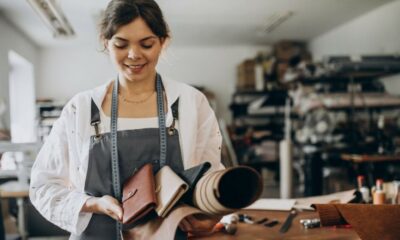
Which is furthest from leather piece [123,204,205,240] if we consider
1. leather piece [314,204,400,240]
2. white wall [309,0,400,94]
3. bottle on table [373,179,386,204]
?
Result: white wall [309,0,400,94]

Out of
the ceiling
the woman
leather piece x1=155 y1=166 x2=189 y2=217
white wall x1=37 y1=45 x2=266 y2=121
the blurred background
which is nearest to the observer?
leather piece x1=155 y1=166 x2=189 y2=217

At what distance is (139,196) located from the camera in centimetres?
93

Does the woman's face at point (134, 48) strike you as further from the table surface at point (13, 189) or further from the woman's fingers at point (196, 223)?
the table surface at point (13, 189)

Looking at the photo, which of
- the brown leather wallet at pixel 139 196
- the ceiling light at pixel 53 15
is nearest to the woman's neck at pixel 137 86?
the brown leather wallet at pixel 139 196

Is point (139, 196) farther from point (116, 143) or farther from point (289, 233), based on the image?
point (289, 233)

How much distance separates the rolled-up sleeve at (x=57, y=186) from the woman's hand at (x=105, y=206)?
0.03 metres

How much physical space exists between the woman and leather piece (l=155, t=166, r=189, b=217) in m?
0.17

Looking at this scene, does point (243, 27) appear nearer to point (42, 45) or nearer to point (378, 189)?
point (42, 45)

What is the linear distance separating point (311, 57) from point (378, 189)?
653cm

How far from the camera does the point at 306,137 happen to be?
4680 millimetres

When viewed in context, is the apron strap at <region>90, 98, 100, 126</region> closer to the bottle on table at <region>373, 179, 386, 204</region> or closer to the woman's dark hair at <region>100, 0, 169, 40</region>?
the woman's dark hair at <region>100, 0, 169, 40</region>

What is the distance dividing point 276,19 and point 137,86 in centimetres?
547

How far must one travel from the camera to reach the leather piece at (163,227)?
33.3 inches

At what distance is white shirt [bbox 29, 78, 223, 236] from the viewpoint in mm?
1093
